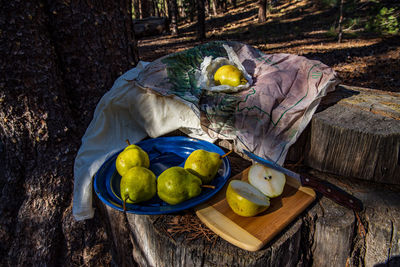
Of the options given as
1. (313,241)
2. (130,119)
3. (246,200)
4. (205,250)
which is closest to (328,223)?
(313,241)

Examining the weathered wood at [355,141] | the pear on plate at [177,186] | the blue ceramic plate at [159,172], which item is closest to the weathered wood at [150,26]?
the blue ceramic plate at [159,172]

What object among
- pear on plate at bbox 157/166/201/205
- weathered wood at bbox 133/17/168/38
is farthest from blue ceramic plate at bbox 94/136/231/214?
weathered wood at bbox 133/17/168/38

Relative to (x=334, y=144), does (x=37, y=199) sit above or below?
below

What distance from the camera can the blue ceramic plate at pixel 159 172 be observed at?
1364mm

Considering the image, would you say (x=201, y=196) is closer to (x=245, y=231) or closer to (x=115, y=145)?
(x=245, y=231)

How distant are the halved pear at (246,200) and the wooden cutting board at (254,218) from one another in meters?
0.05

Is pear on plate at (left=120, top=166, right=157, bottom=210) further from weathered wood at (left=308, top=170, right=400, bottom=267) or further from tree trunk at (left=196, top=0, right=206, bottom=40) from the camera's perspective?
tree trunk at (left=196, top=0, right=206, bottom=40)

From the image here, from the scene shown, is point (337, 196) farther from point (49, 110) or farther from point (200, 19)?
point (200, 19)

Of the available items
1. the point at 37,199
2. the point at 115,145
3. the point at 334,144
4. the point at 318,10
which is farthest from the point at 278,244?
the point at 318,10

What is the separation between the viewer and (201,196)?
4.66ft

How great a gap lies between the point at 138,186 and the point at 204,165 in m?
0.40

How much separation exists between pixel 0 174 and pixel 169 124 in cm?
150

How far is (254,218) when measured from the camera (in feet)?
4.37

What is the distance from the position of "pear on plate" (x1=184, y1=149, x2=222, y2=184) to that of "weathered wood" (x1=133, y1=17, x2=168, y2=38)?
10.4m
